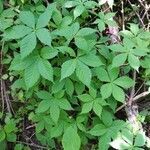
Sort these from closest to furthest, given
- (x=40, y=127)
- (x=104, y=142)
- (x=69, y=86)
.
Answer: (x=104, y=142) < (x=69, y=86) < (x=40, y=127)

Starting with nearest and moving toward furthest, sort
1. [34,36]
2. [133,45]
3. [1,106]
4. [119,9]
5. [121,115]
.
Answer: [34,36] → [133,45] → [121,115] → [1,106] → [119,9]

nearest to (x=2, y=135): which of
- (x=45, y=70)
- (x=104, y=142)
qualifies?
(x=45, y=70)

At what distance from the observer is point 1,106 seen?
8.51 ft

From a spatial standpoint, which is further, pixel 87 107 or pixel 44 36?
pixel 87 107

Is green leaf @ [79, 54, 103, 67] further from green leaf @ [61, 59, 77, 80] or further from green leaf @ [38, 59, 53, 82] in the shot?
green leaf @ [38, 59, 53, 82]

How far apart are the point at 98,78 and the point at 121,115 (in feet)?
1.30

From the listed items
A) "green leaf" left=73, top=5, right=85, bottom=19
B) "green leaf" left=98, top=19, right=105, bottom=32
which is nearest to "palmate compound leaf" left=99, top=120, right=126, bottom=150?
"green leaf" left=98, top=19, right=105, bottom=32

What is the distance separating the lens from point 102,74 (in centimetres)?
219

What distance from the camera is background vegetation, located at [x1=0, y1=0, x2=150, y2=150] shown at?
2.09 meters

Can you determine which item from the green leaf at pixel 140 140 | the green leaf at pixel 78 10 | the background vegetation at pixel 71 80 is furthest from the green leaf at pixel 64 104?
the green leaf at pixel 78 10

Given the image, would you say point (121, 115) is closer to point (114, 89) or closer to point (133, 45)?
point (114, 89)

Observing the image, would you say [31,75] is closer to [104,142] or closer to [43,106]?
[43,106]

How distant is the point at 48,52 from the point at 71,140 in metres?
0.60

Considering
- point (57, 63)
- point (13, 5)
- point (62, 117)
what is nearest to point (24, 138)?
point (62, 117)
